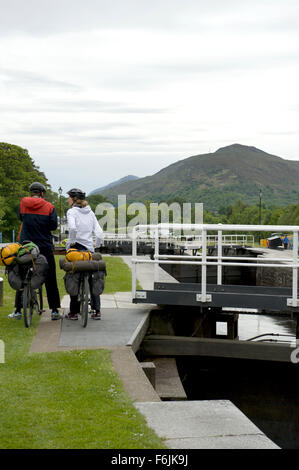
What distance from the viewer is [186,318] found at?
11.9m

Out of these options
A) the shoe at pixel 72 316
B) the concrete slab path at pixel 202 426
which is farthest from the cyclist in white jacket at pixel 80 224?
the concrete slab path at pixel 202 426

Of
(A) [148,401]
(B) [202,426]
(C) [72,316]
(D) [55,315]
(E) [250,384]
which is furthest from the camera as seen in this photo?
(E) [250,384]

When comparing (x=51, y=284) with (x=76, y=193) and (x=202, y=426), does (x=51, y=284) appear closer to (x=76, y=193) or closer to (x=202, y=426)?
(x=76, y=193)

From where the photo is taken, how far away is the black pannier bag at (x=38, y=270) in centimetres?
859

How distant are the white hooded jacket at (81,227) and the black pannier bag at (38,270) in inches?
21.0

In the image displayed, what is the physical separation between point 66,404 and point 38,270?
11.7ft

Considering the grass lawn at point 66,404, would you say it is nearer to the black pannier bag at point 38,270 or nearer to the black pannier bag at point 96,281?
the black pannier bag at point 38,270

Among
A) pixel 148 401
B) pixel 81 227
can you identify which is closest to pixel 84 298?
pixel 81 227

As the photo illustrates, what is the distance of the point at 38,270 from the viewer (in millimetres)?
8602

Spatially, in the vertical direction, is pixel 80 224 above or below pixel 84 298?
above

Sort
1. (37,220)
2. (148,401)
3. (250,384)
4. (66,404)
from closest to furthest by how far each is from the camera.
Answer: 1. (66,404)
2. (148,401)
3. (37,220)
4. (250,384)

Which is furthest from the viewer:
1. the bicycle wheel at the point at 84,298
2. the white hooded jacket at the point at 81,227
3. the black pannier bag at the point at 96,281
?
the white hooded jacket at the point at 81,227

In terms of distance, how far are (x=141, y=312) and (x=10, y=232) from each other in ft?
194
